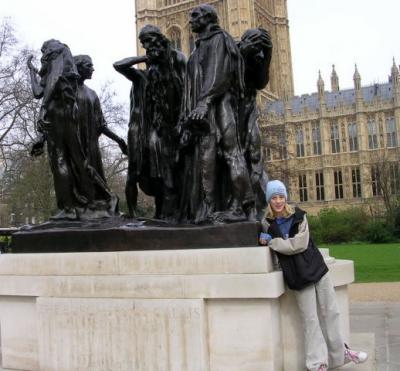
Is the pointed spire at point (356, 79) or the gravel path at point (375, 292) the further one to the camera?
the pointed spire at point (356, 79)

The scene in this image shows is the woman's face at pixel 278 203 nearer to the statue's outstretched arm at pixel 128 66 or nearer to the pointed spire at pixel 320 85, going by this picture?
the statue's outstretched arm at pixel 128 66

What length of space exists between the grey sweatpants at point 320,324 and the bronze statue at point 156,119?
197cm

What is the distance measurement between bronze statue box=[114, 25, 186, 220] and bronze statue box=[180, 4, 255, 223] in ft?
1.30

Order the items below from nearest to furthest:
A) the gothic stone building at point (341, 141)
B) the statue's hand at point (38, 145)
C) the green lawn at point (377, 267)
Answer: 1. the statue's hand at point (38, 145)
2. the green lawn at point (377, 267)
3. the gothic stone building at point (341, 141)

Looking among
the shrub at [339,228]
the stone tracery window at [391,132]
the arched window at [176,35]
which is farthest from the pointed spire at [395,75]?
the shrub at [339,228]

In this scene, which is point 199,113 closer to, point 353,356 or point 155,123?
point 155,123

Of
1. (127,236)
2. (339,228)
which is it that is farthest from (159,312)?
(339,228)

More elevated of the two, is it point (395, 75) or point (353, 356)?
point (395, 75)

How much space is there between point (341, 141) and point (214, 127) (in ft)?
215

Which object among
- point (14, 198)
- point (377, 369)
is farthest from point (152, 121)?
point (14, 198)

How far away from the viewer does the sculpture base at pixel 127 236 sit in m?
4.99

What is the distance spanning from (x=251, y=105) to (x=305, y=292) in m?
2.40

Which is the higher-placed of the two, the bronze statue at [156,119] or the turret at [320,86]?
the turret at [320,86]

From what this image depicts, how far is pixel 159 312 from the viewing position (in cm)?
486
